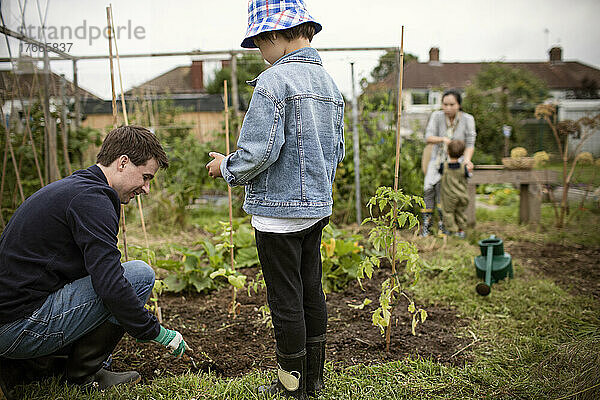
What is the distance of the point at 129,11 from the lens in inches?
163

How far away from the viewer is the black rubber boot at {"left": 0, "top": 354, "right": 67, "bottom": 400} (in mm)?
2006

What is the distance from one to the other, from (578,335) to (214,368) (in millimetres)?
2009

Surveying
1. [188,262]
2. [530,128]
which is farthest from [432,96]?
[188,262]

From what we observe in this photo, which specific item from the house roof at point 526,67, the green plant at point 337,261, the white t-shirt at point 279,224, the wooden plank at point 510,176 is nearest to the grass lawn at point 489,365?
the green plant at point 337,261

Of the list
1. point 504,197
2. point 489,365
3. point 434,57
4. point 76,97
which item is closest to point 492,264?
point 489,365

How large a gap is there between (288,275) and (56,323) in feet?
3.10

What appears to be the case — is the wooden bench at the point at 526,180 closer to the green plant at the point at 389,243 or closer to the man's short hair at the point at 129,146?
the green plant at the point at 389,243

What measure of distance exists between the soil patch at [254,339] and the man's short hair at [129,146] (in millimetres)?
1075

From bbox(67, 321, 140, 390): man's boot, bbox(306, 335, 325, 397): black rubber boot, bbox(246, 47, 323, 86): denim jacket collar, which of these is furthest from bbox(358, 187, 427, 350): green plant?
bbox(67, 321, 140, 390): man's boot

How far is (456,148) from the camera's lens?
4977mm

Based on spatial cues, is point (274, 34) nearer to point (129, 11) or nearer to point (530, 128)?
point (129, 11)

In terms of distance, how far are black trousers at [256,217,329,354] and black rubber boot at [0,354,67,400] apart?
3.46 feet

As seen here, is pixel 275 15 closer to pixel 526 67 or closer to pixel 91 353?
pixel 91 353

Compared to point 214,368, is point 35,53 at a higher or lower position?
higher
